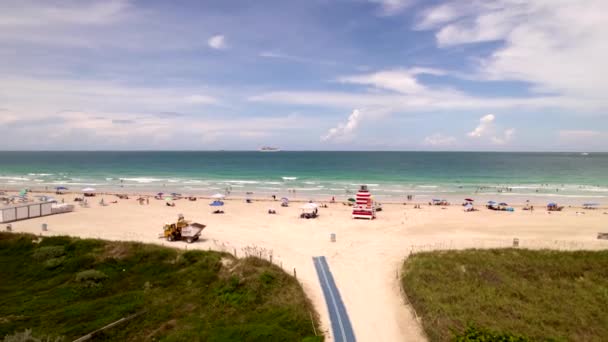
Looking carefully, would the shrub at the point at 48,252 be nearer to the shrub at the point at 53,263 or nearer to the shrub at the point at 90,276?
the shrub at the point at 53,263

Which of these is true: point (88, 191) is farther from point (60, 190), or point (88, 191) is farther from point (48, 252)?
point (48, 252)

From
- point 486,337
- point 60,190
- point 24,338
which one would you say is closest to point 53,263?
point 24,338

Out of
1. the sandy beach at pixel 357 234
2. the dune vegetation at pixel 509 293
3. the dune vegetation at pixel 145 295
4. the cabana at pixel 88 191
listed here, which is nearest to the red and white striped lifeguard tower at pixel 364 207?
the sandy beach at pixel 357 234

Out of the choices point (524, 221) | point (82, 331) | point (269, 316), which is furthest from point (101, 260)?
point (524, 221)

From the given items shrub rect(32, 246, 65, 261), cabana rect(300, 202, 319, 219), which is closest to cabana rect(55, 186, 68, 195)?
shrub rect(32, 246, 65, 261)

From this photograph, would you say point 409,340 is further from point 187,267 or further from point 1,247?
point 1,247
